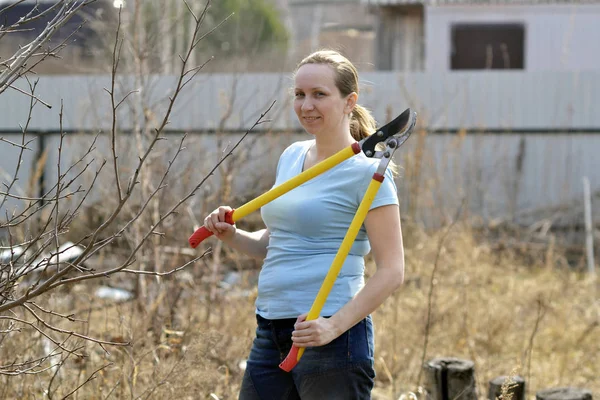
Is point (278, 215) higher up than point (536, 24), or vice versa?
point (536, 24)

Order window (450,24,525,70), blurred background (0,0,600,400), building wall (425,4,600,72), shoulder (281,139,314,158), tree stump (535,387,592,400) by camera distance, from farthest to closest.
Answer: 1. window (450,24,525,70)
2. building wall (425,4,600,72)
3. blurred background (0,0,600,400)
4. tree stump (535,387,592,400)
5. shoulder (281,139,314,158)

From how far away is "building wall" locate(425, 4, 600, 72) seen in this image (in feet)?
52.0

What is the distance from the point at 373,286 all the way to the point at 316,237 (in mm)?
242

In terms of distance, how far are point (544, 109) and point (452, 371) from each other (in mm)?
8407

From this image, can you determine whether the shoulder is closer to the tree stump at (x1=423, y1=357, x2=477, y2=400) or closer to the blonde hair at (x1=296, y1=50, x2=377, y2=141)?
the blonde hair at (x1=296, y1=50, x2=377, y2=141)

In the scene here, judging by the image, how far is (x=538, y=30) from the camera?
52.7ft

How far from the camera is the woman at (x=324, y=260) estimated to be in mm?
2416

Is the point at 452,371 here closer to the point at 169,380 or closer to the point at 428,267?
the point at 169,380

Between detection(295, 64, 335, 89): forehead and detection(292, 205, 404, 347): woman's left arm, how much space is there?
1.34 ft

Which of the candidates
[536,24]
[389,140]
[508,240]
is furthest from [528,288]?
[536,24]

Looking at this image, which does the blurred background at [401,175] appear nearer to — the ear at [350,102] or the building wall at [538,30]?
the building wall at [538,30]

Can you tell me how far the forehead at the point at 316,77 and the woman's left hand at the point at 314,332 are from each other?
0.68 metres

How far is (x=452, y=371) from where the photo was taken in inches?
151

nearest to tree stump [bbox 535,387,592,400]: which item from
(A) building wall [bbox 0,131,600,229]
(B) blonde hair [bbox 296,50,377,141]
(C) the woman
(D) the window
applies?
(C) the woman
